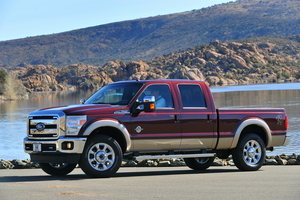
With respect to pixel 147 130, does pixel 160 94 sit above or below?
above

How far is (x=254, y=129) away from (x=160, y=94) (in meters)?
2.48

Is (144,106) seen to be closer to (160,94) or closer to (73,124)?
(160,94)

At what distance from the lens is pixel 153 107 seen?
10547 mm

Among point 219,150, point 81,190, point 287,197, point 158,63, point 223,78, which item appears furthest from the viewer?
point 158,63

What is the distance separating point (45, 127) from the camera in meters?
10.2

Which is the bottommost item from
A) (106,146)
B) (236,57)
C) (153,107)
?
(106,146)

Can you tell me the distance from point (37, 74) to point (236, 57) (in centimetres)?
5736

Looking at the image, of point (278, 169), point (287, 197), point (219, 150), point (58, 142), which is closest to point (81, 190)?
point (58, 142)

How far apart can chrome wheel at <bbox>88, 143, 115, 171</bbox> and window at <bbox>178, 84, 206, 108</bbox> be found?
6.35 feet

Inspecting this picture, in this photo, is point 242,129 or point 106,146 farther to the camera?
point 242,129

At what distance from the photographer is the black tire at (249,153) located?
11719 mm

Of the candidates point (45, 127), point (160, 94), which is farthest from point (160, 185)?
point (45, 127)

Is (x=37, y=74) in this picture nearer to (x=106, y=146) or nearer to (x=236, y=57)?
(x=236, y=57)

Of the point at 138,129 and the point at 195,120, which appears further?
the point at 195,120
